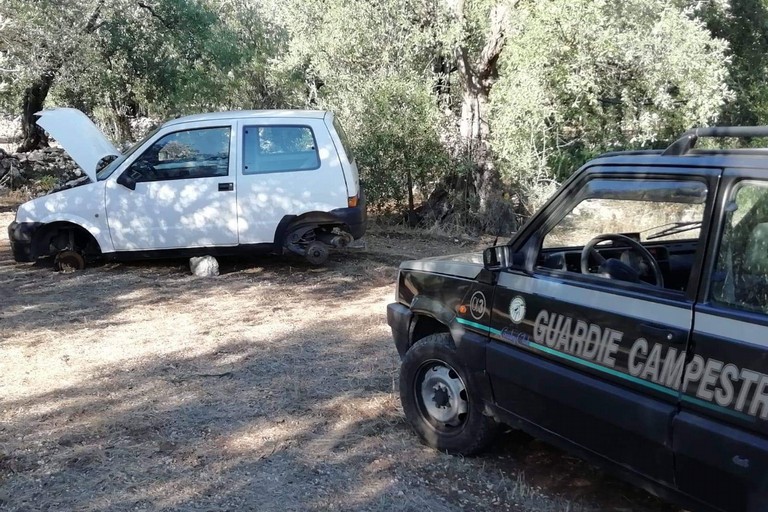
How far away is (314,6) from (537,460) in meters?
11.3

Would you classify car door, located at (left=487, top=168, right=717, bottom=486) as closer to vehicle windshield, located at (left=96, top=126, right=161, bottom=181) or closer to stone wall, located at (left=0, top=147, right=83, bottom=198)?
vehicle windshield, located at (left=96, top=126, right=161, bottom=181)

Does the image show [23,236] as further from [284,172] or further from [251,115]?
[284,172]

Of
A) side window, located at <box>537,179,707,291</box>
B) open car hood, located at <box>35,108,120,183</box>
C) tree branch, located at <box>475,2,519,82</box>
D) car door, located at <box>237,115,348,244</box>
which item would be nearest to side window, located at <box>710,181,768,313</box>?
side window, located at <box>537,179,707,291</box>

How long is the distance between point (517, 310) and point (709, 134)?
4.05 ft

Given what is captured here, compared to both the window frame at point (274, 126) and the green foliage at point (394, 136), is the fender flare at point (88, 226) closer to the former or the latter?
the window frame at point (274, 126)

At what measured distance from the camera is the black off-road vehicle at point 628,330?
2.70 metres

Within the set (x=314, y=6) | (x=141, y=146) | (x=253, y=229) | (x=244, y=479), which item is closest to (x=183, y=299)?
(x=253, y=229)

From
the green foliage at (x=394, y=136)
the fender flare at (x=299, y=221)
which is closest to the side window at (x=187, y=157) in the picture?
the fender flare at (x=299, y=221)

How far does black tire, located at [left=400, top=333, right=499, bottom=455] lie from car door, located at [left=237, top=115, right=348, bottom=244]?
14.7 ft

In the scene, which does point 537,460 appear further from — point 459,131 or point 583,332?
point 459,131

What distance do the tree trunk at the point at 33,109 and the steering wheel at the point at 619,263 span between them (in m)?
13.7

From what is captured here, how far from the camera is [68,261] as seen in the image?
881 cm

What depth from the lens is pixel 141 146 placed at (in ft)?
27.9

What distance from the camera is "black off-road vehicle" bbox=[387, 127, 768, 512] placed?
2695 millimetres
